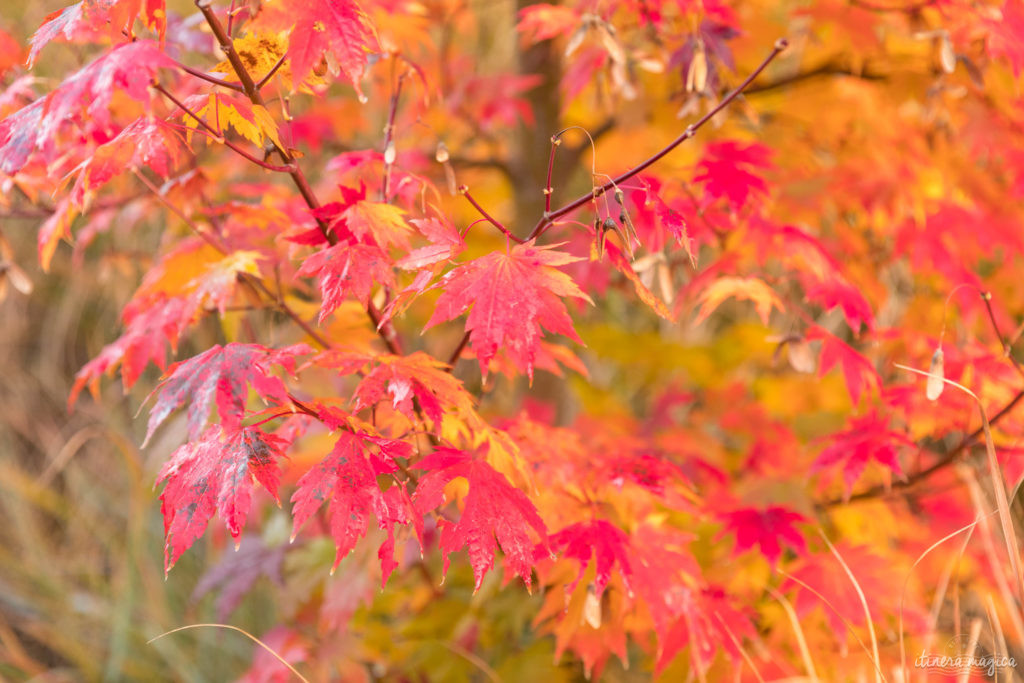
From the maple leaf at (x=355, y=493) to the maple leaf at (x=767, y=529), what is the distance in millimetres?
721

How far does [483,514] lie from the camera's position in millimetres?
848

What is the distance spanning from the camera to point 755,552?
1.54 metres

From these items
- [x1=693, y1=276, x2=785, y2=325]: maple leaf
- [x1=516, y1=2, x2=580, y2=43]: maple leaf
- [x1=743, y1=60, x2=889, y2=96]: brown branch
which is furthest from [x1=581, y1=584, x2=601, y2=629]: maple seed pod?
[x1=743, y1=60, x2=889, y2=96]: brown branch

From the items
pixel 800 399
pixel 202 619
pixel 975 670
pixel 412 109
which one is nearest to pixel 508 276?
pixel 975 670

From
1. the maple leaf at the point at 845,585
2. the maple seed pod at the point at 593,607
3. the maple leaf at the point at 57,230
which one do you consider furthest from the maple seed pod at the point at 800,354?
the maple leaf at the point at 57,230

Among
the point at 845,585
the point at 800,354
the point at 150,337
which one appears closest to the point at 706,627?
the point at 845,585

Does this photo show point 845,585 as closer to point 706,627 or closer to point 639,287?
point 706,627

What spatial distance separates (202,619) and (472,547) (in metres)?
1.93

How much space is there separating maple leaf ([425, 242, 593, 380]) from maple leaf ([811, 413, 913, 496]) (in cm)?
68

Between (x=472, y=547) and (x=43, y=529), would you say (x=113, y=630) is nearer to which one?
(x=43, y=529)

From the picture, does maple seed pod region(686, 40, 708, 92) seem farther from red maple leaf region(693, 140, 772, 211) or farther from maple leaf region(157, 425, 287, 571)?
maple leaf region(157, 425, 287, 571)

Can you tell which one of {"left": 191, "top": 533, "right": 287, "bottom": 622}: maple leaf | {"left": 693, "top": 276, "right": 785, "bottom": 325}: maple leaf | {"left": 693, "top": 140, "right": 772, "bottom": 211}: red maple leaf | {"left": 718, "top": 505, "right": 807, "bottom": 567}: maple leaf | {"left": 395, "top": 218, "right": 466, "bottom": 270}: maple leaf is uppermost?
{"left": 395, "top": 218, "right": 466, "bottom": 270}: maple leaf

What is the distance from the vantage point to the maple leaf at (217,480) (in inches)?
30.3

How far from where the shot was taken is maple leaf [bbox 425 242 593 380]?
794 mm
